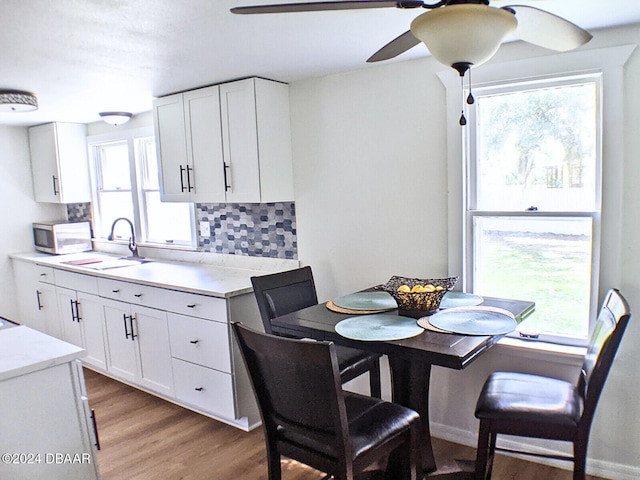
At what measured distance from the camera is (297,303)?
2678 mm

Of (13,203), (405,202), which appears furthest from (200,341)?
(13,203)

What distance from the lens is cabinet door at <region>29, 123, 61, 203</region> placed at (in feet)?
14.7

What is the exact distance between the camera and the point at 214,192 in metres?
3.15

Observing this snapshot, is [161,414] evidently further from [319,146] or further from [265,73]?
[265,73]

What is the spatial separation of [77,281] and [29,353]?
2.24 meters

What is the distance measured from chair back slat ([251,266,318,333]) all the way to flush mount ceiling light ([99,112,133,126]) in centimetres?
226

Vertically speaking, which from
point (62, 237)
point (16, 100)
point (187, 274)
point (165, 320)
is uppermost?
point (16, 100)

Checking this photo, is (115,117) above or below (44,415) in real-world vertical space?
above

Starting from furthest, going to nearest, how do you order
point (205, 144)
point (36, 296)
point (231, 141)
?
1. point (36, 296)
2. point (205, 144)
3. point (231, 141)

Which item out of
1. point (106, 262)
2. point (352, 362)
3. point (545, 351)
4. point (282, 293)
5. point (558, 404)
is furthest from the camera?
point (106, 262)

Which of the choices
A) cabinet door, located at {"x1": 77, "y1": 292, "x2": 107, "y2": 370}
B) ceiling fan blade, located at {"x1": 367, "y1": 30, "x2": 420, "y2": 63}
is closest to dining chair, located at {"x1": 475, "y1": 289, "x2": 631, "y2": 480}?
ceiling fan blade, located at {"x1": 367, "y1": 30, "x2": 420, "y2": 63}

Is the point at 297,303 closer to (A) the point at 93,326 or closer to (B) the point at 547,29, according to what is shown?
(B) the point at 547,29

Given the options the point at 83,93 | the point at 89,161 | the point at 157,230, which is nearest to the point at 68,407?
the point at 83,93

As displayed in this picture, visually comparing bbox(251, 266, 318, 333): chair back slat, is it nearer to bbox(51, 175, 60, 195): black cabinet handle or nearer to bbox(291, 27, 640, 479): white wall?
bbox(291, 27, 640, 479): white wall
